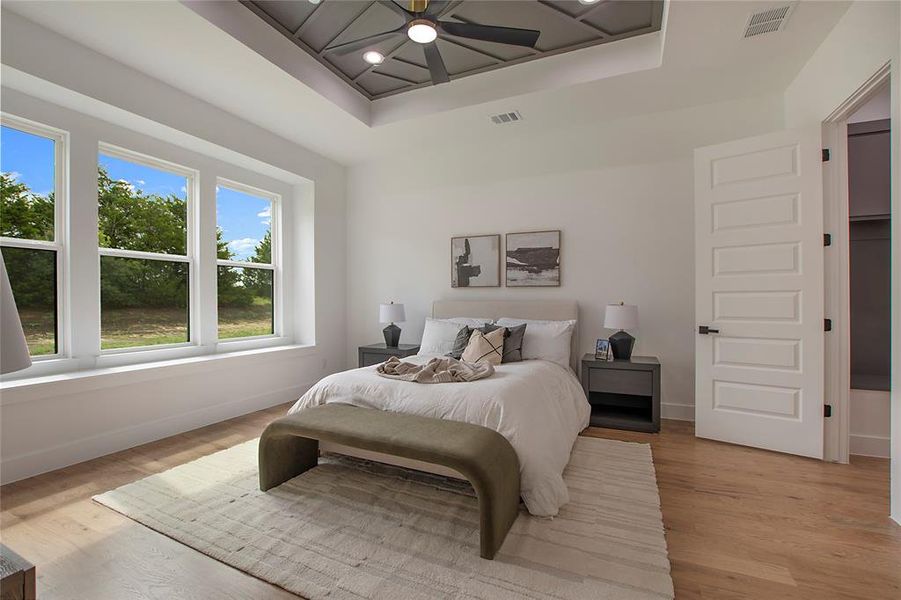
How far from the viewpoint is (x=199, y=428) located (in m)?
3.56

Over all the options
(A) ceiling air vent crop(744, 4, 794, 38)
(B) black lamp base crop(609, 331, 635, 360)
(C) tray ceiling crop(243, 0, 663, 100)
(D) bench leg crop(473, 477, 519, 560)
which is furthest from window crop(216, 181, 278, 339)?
(A) ceiling air vent crop(744, 4, 794, 38)

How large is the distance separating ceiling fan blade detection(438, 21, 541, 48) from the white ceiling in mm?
893

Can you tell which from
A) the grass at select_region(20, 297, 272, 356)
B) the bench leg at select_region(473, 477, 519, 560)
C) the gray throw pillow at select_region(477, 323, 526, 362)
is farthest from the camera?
the gray throw pillow at select_region(477, 323, 526, 362)

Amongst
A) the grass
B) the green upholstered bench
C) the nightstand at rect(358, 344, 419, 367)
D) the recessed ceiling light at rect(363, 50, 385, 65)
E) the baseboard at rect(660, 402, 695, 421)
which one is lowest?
the baseboard at rect(660, 402, 695, 421)

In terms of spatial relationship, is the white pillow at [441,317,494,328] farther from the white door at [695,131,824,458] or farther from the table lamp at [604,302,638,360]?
the white door at [695,131,824,458]

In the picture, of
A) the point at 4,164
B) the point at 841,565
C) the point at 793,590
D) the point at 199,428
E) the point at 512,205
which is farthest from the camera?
the point at 512,205

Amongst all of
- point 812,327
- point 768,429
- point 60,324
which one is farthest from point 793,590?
point 60,324

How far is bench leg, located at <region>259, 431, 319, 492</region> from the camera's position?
235cm

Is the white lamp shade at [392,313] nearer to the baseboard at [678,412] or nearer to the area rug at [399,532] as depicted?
the area rug at [399,532]

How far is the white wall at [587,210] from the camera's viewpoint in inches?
146

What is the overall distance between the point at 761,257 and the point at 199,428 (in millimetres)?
4837

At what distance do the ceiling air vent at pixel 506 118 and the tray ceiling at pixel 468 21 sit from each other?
50cm

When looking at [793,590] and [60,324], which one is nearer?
[793,590]

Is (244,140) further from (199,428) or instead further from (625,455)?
(625,455)
